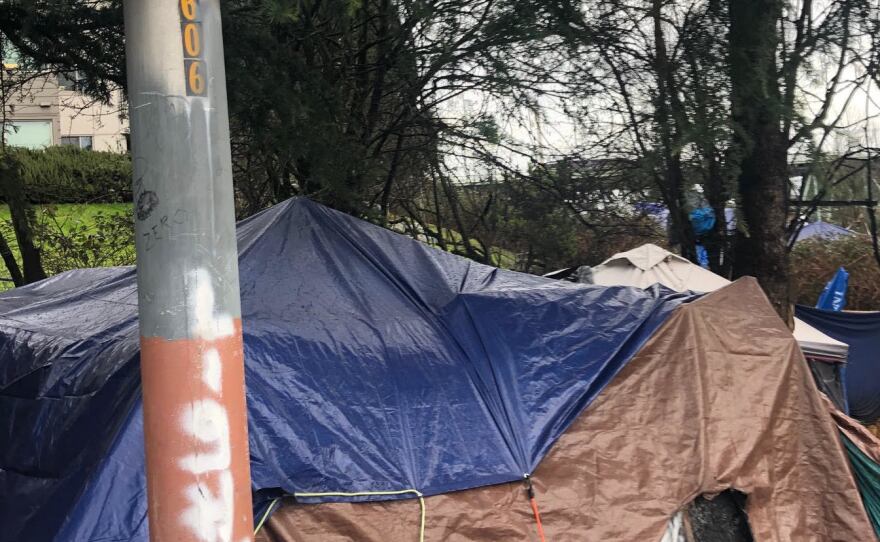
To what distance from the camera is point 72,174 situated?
674 inches

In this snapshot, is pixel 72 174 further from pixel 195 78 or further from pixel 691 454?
pixel 195 78

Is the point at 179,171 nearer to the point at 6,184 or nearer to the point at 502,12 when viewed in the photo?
the point at 502,12

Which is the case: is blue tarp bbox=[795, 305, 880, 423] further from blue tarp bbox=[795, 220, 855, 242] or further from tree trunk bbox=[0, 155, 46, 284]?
tree trunk bbox=[0, 155, 46, 284]

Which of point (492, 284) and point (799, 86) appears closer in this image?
point (492, 284)

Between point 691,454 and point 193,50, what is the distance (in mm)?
3612

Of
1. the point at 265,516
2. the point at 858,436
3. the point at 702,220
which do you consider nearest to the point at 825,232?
the point at 702,220

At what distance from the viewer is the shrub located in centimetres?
1391

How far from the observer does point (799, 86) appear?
6.45 metres

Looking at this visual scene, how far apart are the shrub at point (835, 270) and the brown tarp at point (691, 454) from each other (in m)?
9.37

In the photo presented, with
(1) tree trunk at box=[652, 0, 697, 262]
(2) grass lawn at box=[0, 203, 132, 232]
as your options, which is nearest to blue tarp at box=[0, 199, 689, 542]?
(1) tree trunk at box=[652, 0, 697, 262]

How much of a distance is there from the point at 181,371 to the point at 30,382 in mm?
2980

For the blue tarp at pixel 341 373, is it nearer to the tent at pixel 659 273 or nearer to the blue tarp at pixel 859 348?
the tent at pixel 659 273

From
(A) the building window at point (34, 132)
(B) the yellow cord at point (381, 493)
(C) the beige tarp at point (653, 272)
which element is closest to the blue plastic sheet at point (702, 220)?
(C) the beige tarp at point (653, 272)

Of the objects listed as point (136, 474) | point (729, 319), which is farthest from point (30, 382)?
point (729, 319)
